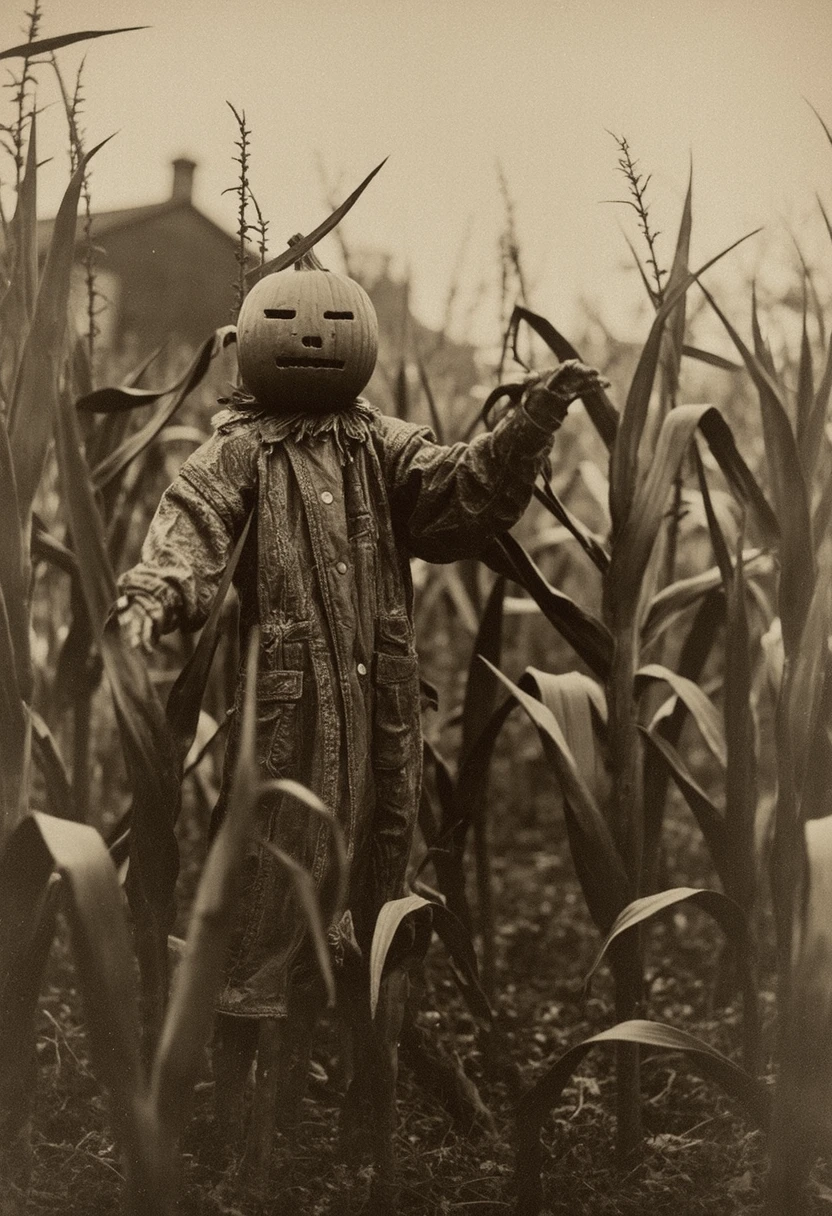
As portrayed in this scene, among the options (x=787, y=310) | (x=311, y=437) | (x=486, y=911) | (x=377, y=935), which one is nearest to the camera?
(x=377, y=935)

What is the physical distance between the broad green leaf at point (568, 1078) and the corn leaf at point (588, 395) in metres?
0.69

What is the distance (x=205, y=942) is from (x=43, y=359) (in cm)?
66

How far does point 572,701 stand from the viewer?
4.95 ft

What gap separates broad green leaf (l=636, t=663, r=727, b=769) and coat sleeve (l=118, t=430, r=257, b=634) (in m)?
0.54

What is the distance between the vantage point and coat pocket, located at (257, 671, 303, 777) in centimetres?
127

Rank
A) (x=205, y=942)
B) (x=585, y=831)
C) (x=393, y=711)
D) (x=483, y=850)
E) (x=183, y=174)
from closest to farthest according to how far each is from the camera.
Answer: (x=205, y=942)
(x=393, y=711)
(x=585, y=831)
(x=483, y=850)
(x=183, y=174)

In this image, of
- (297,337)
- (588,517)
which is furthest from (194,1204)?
(588,517)

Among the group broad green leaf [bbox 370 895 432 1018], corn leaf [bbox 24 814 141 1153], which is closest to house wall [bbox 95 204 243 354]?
broad green leaf [bbox 370 895 432 1018]

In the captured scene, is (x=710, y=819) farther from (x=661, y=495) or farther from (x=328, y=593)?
(x=328, y=593)

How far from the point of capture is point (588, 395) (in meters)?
1.46

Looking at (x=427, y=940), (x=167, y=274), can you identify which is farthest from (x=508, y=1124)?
(x=167, y=274)

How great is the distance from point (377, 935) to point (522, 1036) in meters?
0.86

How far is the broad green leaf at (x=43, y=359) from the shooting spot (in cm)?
127

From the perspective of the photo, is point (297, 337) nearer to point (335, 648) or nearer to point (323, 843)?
point (335, 648)
